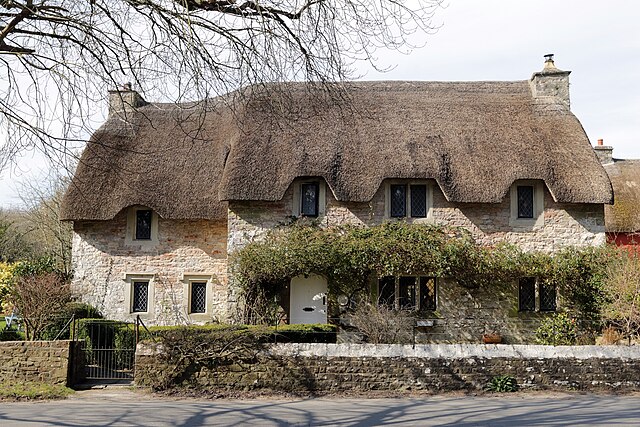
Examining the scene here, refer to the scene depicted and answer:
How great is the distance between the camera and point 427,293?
17469 millimetres

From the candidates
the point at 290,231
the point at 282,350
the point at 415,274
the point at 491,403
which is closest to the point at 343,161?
the point at 290,231

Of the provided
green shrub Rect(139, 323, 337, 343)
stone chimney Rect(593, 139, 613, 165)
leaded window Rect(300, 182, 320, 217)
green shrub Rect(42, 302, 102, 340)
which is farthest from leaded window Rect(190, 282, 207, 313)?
stone chimney Rect(593, 139, 613, 165)

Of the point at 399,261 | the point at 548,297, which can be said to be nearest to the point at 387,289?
the point at 399,261

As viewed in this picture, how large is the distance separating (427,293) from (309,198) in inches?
171

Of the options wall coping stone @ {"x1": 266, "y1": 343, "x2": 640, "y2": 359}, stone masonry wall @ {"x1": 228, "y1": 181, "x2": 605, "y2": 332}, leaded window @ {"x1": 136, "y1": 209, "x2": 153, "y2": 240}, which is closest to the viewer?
wall coping stone @ {"x1": 266, "y1": 343, "x2": 640, "y2": 359}

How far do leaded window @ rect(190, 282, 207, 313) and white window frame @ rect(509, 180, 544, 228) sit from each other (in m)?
9.36

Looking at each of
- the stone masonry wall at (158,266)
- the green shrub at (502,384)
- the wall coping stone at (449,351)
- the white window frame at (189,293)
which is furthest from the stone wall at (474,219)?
the green shrub at (502,384)

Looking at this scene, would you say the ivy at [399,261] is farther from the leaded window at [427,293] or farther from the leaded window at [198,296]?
the leaded window at [198,296]

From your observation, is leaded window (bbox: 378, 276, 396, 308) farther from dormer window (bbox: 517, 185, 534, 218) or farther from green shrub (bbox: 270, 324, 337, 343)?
dormer window (bbox: 517, 185, 534, 218)

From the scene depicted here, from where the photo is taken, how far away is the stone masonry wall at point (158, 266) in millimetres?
18609

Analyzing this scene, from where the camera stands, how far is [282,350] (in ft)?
36.7

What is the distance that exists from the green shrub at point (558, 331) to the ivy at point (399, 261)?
0.66 m

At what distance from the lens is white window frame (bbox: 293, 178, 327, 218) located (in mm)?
17625

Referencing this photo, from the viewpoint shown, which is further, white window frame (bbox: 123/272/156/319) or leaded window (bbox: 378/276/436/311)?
white window frame (bbox: 123/272/156/319)
